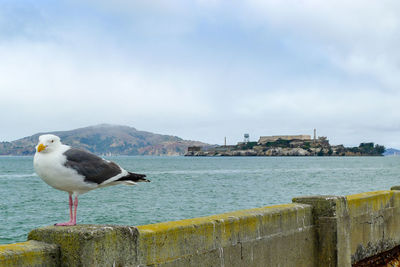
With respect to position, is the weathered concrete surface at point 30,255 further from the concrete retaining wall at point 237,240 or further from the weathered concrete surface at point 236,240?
the weathered concrete surface at point 236,240

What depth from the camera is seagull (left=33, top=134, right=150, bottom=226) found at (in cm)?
450

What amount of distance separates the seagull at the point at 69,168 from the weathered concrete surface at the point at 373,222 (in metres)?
4.87

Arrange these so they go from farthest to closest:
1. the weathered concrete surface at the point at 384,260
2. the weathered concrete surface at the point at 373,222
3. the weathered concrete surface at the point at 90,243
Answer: the weathered concrete surface at the point at 384,260 < the weathered concrete surface at the point at 373,222 < the weathered concrete surface at the point at 90,243

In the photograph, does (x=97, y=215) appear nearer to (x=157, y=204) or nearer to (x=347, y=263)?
(x=157, y=204)

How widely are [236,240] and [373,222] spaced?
4190 mm

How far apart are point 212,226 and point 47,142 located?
204 cm

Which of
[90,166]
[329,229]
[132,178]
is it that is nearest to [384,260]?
[329,229]

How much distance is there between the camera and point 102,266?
13.5ft

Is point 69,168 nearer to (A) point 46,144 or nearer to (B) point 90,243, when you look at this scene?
(A) point 46,144

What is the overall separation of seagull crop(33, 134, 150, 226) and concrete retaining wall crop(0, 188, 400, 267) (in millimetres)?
403

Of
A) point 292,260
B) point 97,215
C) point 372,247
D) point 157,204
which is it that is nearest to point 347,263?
point 292,260

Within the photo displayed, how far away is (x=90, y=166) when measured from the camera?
4.73 metres

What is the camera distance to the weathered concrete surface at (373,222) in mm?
8523

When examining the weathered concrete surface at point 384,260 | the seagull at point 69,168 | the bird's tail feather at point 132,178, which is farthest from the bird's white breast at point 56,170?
the weathered concrete surface at point 384,260
